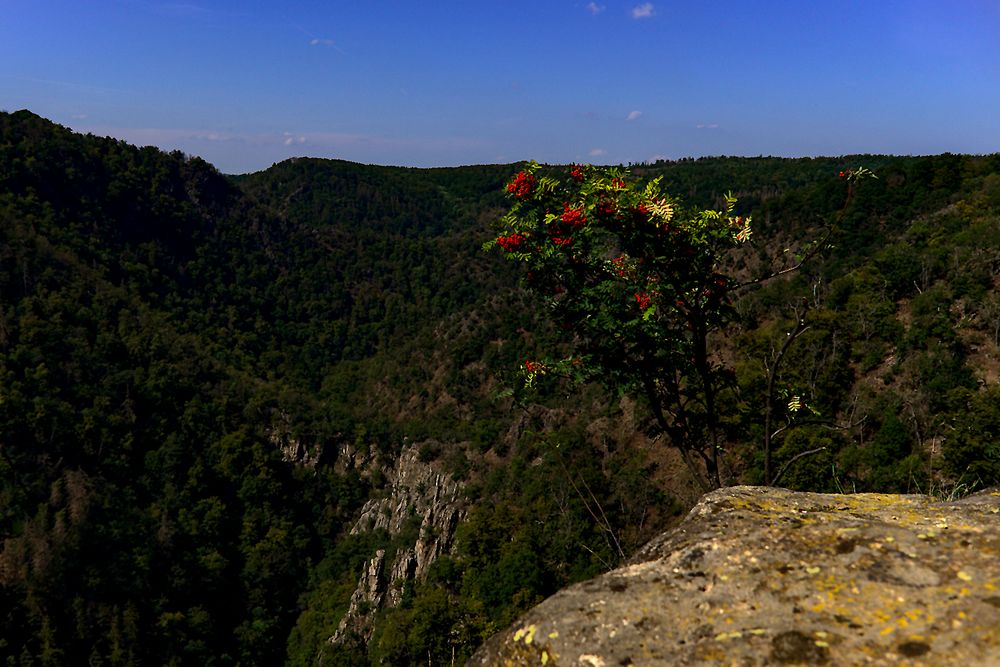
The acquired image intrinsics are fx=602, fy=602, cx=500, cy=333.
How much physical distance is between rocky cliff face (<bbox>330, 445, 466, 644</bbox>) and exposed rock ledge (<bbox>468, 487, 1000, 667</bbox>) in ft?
217

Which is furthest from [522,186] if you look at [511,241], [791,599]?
[791,599]

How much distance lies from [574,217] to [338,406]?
126 meters

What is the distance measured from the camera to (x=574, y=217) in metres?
7.35

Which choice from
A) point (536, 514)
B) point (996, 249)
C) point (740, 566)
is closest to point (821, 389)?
point (996, 249)

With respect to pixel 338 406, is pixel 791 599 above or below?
above

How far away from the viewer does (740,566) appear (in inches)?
236

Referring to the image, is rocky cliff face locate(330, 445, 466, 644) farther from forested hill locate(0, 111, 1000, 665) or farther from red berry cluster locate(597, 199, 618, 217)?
red berry cluster locate(597, 199, 618, 217)

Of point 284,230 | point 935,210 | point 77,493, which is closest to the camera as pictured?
point 935,210

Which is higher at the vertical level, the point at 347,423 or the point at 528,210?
the point at 528,210

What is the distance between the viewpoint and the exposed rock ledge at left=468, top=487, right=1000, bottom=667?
4.70m

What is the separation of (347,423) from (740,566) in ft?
384

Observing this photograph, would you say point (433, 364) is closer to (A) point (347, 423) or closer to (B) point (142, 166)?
(A) point (347, 423)

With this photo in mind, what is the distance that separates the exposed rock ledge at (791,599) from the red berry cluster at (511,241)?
4.06 metres

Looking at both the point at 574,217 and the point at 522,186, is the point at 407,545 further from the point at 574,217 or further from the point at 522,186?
the point at 574,217
